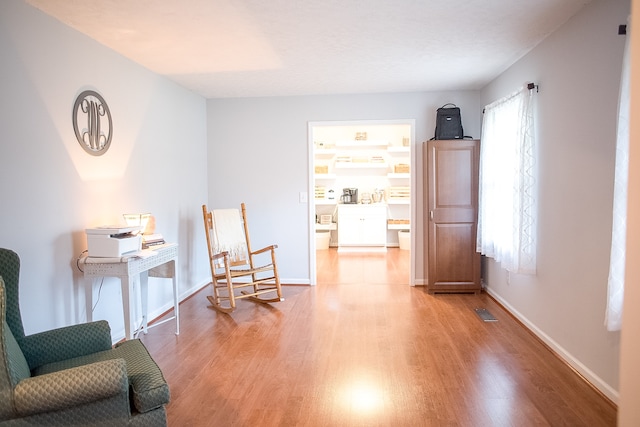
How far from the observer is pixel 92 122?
2998mm

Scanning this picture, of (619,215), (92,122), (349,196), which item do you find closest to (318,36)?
(92,122)

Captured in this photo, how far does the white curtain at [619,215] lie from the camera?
201cm

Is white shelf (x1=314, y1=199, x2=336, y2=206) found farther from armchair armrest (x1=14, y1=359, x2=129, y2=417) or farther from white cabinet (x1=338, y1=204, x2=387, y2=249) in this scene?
armchair armrest (x1=14, y1=359, x2=129, y2=417)

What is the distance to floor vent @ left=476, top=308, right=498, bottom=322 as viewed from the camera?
369 centimetres

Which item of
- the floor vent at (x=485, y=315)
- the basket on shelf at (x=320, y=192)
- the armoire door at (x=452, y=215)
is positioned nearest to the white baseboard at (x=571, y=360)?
the floor vent at (x=485, y=315)

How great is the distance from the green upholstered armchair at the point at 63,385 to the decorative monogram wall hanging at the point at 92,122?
1312mm

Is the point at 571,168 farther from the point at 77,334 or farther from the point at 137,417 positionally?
the point at 77,334

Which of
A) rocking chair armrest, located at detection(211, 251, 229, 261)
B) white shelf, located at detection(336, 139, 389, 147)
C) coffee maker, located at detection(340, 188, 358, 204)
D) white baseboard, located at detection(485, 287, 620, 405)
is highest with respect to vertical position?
white shelf, located at detection(336, 139, 389, 147)

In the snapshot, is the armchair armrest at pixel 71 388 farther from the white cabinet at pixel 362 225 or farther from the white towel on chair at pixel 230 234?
the white cabinet at pixel 362 225

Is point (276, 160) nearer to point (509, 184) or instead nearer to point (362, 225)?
point (509, 184)

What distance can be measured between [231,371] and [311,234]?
2513 millimetres

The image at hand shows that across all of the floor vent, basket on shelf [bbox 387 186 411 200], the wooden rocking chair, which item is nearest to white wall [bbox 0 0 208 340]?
the wooden rocking chair

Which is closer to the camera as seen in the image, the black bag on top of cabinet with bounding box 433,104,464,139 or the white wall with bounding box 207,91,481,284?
the black bag on top of cabinet with bounding box 433,104,464,139

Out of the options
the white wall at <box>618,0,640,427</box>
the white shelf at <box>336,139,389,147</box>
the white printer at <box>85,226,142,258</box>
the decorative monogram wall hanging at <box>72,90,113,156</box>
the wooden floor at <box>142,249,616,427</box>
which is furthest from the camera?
the white shelf at <box>336,139,389,147</box>
